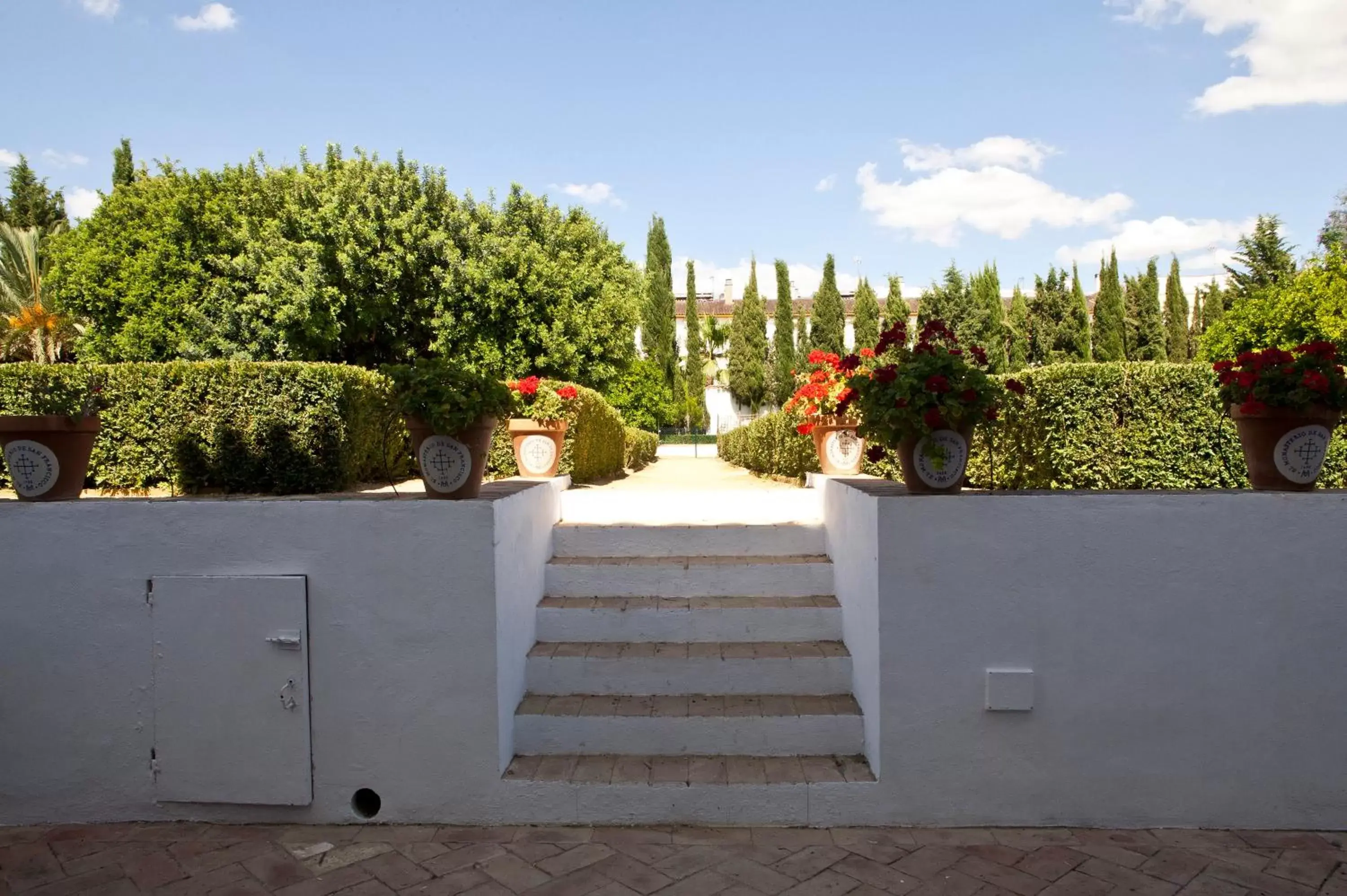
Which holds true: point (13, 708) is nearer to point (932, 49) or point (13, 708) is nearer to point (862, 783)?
point (862, 783)

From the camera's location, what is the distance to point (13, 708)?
3.39m

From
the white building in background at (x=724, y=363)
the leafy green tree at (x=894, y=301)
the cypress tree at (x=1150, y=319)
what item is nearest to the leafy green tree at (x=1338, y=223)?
the cypress tree at (x=1150, y=319)

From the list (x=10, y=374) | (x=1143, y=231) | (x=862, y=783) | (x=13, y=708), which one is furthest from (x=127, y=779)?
(x=1143, y=231)

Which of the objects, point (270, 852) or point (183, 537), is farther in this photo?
point (183, 537)

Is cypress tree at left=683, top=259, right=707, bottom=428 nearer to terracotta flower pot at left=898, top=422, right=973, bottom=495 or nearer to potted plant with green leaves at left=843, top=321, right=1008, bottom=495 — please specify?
potted plant with green leaves at left=843, top=321, right=1008, bottom=495

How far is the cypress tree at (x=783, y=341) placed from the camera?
43.2 m

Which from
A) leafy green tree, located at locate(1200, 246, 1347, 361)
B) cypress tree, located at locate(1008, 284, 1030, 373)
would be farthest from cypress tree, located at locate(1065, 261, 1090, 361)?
leafy green tree, located at locate(1200, 246, 1347, 361)

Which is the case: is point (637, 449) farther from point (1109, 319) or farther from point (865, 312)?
point (865, 312)

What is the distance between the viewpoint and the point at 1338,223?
2969 cm

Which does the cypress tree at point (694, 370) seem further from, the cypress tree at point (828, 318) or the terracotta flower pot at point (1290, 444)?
the terracotta flower pot at point (1290, 444)

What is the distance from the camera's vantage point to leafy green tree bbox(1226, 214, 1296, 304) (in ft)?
86.9

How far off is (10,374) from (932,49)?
10114 millimetres

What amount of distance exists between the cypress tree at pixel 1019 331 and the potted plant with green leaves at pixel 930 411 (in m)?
35.3

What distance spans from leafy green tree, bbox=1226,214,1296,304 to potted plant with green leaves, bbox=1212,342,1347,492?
1132 inches
